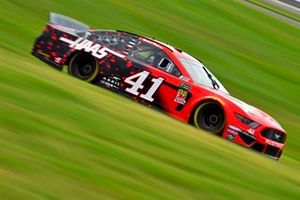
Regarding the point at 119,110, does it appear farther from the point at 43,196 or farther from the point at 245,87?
the point at 245,87

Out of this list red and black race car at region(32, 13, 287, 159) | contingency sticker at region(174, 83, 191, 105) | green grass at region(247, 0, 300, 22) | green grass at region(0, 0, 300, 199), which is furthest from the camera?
green grass at region(247, 0, 300, 22)

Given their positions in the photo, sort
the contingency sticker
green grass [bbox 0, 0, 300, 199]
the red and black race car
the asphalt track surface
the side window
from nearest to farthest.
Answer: green grass [bbox 0, 0, 300, 199]
the red and black race car
the contingency sticker
the side window
the asphalt track surface

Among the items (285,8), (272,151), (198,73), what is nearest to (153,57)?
(198,73)

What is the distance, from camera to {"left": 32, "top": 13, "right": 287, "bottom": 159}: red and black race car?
11.6 m

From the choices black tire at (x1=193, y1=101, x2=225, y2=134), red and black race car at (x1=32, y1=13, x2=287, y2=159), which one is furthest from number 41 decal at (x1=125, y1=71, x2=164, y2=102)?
black tire at (x1=193, y1=101, x2=225, y2=134)

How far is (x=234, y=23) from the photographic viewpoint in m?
25.4

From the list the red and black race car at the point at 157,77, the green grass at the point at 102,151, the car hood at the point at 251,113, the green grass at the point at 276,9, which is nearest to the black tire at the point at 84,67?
the red and black race car at the point at 157,77

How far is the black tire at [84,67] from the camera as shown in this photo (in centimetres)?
1260

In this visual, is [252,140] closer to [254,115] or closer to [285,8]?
[254,115]

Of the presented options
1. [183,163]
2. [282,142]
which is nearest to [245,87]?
[282,142]

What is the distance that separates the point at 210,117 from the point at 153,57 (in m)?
1.64

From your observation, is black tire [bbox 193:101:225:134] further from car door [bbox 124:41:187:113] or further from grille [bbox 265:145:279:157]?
grille [bbox 265:145:279:157]

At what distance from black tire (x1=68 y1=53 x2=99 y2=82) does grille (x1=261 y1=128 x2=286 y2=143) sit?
308cm

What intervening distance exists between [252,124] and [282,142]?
0.82m
